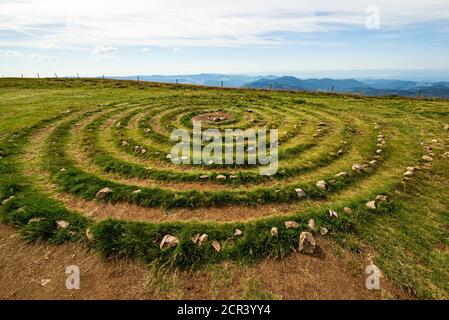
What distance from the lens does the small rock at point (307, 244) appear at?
8539 mm

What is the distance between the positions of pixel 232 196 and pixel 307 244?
11.9 feet

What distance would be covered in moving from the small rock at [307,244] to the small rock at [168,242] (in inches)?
148

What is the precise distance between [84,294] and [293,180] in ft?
30.0

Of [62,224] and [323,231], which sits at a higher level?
[62,224]

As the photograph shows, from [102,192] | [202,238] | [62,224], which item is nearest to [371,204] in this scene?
[202,238]

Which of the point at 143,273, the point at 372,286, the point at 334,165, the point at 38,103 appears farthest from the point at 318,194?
the point at 38,103

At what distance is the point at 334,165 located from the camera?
1462 centimetres

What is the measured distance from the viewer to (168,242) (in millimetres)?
8672

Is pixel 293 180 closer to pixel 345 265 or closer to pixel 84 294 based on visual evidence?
pixel 345 265

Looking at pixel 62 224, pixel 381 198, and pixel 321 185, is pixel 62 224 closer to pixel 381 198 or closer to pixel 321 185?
pixel 321 185

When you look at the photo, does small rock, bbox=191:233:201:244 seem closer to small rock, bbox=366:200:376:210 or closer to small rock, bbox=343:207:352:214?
small rock, bbox=343:207:352:214

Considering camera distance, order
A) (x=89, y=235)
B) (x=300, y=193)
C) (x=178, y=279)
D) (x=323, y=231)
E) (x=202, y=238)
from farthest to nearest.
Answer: (x=300, y=193), (x=323, y=231), (x=89, y=235), (x=202, y=238), (x=178, y=279)

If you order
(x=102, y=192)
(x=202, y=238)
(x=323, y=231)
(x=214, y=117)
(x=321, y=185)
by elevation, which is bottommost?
(x=323, y=231)

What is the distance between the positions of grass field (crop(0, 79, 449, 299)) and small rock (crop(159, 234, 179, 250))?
0.48 ft
